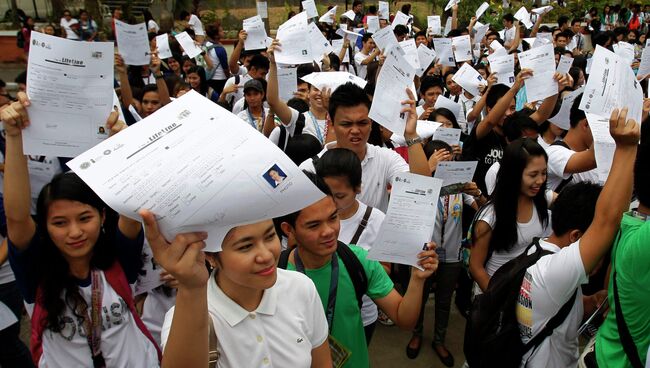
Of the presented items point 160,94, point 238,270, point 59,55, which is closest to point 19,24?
point 160,94

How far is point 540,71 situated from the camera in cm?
391

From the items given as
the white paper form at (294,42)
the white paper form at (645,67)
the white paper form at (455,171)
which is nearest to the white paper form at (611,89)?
the white paper form at (455,171)

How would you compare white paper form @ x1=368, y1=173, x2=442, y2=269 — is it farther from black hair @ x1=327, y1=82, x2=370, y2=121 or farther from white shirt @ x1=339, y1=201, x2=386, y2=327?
black hair @ x1=327, y1=82, x2=370, y2=121

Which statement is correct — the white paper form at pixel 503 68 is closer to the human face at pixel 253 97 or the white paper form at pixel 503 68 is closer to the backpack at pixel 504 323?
the human face at pixel 253 97

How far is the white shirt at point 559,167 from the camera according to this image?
3207mm

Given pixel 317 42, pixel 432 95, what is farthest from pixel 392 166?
pixel 317 42

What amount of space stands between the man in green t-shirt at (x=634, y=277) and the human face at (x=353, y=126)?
1.62 meters

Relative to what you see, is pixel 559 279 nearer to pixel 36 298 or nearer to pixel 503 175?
pixel 503 175

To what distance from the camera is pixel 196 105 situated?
1054mm

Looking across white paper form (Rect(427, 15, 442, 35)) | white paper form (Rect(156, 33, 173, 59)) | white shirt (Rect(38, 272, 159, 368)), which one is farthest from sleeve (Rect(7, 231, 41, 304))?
white paper form (Rect(427, 15, 442, 35))

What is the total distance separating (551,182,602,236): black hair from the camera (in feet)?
6.82

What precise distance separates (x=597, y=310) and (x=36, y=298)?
2.26 m

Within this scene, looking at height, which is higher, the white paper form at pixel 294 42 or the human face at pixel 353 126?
the white paper form at pixel 294 42

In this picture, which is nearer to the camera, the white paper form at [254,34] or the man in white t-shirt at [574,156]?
the man in white t-shirt at [574,156]
